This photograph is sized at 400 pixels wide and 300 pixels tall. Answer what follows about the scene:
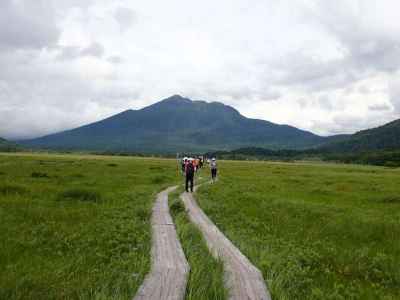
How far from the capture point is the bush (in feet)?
82.4

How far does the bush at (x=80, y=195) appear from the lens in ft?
82.4

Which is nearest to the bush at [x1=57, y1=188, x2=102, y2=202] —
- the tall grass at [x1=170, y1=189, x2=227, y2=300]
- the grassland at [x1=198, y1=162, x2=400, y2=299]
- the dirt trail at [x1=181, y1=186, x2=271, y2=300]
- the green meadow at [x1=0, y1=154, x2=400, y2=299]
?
the green meadow at [x1=0, y1=154, x2=400, y2=299]

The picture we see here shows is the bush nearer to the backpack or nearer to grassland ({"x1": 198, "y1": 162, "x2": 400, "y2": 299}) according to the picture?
grassland ({"x1": 198, "y1": 162, "x2": 400, "y2": 299})

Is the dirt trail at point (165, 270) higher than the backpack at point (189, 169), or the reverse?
the backpack at point (189, 169)

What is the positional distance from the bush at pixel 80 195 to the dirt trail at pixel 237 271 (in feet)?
39.6

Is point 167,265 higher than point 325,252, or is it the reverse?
point 167,265

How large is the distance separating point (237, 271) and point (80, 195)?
1856cm

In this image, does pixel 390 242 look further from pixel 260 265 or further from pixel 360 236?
pixel 260 265

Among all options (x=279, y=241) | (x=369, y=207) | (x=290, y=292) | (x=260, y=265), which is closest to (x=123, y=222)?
(x=279, y=241)

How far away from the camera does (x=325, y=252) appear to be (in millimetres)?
14000

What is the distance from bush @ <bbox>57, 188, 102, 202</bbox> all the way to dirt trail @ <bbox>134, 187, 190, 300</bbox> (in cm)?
1133

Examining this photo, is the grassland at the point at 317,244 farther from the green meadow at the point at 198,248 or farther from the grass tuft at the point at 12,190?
the grass tuft at the point at 12,190

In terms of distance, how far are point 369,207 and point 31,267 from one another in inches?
905

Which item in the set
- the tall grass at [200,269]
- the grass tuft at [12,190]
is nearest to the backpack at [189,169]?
the grass tuft at [12,190]
